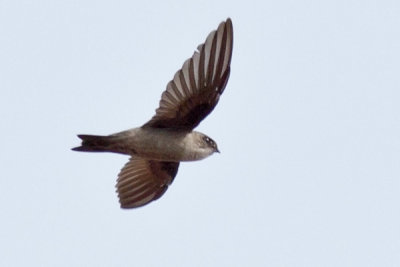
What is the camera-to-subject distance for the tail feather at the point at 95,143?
41.4 ft

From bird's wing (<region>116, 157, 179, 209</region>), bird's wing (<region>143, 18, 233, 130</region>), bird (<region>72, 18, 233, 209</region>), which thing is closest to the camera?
bird's wing (<region>143, 18, 233, 130</region>)

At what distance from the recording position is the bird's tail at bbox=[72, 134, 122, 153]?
41.4 feet

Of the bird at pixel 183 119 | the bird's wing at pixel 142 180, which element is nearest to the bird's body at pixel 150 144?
the bird at pixel 183 119

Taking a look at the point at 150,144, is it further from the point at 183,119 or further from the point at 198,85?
the point at 198,85

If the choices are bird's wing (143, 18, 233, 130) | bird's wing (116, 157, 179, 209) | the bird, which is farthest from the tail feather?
bird's wing (116, 157, 179, 209)

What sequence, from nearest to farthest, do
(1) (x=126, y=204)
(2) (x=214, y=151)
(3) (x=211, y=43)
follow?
(3) (x=211, y=43)
(2) (x=214, y=151)
(1) (x=126, y=204)

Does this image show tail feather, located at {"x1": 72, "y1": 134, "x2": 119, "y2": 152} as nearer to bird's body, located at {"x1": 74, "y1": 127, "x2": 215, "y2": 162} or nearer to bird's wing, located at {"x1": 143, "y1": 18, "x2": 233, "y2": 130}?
bird's body, located at {"x1": 74, "y1": 127, "x2": 215, "y2": 162}

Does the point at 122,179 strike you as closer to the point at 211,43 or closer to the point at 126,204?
the point at 126,204

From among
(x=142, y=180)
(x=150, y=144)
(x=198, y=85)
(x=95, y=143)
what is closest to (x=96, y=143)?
(x=95, y=143)

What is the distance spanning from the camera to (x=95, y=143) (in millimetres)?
12648

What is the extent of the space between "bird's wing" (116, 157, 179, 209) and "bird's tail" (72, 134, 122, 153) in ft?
4.63

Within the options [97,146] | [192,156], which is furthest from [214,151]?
[97,146]

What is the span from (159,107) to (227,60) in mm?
867

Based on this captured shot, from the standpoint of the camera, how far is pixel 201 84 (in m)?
12.7
